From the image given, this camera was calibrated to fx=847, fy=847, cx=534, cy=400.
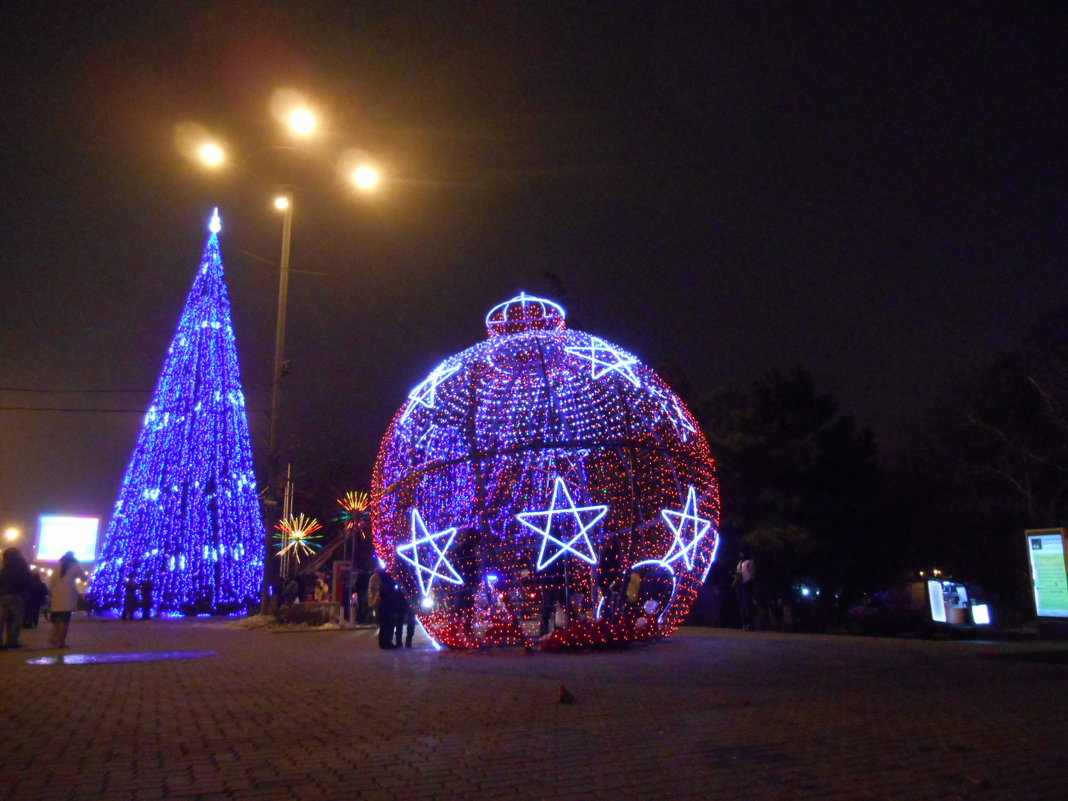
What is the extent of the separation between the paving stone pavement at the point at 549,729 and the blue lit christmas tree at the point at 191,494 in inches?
640

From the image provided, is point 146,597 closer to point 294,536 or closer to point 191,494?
point 191,494

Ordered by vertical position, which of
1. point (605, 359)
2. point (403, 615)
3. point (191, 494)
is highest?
point (605, 359)

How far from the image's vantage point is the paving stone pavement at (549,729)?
15.3ft

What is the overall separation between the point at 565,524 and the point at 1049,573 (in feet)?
26.0

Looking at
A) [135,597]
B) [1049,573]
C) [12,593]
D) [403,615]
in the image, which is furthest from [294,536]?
[1049,573]

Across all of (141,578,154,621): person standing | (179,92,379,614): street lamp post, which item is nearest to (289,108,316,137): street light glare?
(179,92,379,614): street lamp post

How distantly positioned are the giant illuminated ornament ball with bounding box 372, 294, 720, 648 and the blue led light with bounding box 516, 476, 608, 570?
0.03m

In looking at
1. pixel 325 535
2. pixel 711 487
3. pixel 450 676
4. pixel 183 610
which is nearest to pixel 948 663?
pixel 711 487

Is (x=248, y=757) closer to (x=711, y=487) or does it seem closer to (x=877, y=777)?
(x=877, y=777)

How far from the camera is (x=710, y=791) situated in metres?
4.50

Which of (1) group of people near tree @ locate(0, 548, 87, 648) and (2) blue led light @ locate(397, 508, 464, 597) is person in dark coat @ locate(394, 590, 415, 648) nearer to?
(2) blue led light @ locate(397, 508, 464, 597)

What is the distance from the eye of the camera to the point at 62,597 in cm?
1484

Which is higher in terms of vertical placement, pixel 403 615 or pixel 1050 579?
pixel 1050 579

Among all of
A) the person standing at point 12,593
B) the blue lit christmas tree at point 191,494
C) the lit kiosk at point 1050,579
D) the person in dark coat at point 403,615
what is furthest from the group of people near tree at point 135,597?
the lit kiosk at point 1050,579
